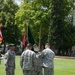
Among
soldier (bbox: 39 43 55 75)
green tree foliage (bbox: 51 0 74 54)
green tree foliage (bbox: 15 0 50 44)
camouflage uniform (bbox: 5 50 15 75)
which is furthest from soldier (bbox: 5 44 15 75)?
green tree foliage (bbox: 51 0 74 54)

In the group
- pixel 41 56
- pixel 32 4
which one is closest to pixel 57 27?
pixel 32 4

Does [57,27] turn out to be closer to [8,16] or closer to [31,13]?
[31,13]

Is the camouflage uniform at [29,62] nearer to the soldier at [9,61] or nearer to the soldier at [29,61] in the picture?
the soldier at [29,61]

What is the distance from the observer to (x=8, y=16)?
75.7 metres

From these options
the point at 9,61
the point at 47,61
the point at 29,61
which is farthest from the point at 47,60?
the point at 29,61

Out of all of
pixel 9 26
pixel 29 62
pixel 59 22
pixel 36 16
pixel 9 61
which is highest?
pixel 36 16

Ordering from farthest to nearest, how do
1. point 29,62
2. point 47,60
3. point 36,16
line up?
point 36,16
point 47,60
point 29,62

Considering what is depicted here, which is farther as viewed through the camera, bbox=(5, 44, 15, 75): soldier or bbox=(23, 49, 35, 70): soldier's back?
bbox=(5, 44, 15, 75): soldier

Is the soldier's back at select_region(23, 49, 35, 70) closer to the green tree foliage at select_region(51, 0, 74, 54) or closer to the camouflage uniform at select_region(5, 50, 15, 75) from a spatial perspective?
the camouflage uniform at select_region(5, 50, 15, 75)

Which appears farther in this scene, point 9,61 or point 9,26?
point 9,26

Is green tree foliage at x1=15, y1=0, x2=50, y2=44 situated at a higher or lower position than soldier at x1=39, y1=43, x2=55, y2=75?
higher

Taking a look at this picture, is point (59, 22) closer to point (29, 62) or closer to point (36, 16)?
point (36, 16)

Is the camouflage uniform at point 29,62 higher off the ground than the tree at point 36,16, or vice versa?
the tree at point 36,16

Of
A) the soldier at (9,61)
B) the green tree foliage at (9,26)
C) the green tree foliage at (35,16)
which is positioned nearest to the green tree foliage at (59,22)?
the green tree foliage at (35,16)
